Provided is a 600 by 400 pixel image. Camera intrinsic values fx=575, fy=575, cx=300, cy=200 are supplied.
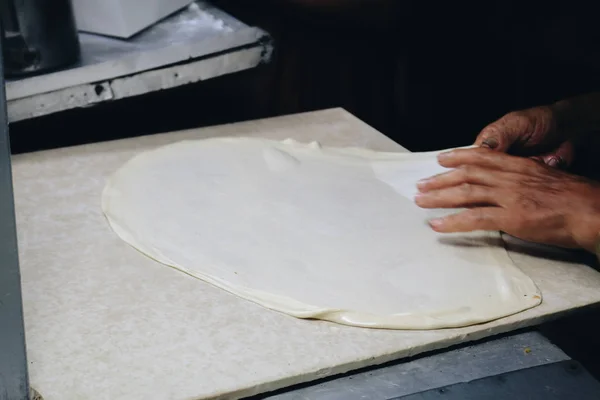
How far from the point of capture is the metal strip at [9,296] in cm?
56

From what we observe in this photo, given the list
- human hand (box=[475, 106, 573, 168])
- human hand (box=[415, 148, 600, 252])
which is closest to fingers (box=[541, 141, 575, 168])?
human hand (box=[475, 106, 573, 168])

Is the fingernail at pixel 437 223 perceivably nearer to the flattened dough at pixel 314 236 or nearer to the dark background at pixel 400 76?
the flattened dough at pixel 314 236

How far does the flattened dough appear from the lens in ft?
3.11

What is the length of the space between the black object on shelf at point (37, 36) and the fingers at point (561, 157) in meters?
1.25

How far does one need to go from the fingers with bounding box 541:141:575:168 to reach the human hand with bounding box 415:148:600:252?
0.98 ft

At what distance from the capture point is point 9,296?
597mm

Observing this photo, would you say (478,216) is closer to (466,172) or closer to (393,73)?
(466,172)

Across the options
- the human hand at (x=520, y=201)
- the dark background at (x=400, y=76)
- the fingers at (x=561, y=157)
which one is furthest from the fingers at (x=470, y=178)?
the dark background at (x=400, y=76)

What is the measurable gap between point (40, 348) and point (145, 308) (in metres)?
0.16

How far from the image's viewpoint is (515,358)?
2.91 ft

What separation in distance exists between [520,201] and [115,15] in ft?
4.30

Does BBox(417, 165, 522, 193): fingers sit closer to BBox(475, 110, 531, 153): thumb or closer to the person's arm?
BBox(475, 110, 531, 153): thumb

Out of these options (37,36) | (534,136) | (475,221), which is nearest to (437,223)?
(475,221)

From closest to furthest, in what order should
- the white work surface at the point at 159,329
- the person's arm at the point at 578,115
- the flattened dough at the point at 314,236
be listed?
the white work surface at the point at 159,329 → the flattened dough at the point at 314,236 → the person's arm at the point at 578,115
